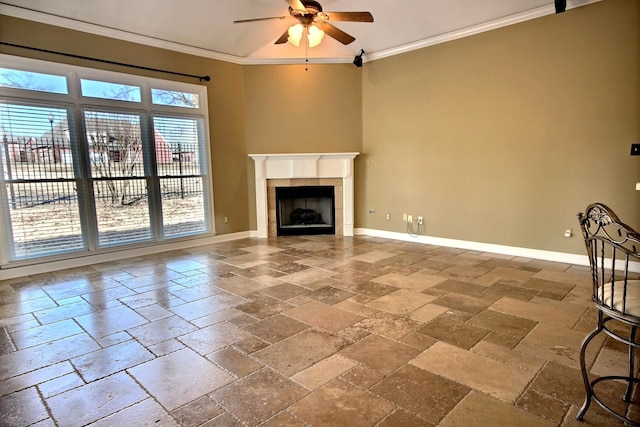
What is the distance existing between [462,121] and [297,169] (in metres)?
2.72

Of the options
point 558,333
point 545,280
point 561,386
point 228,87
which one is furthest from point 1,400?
point 228,87

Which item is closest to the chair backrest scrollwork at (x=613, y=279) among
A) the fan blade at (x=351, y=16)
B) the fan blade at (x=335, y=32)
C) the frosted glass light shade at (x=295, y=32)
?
the fan blade at (x=351, y=16)

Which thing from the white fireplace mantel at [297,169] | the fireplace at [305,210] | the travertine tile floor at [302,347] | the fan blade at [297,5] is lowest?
the travertine tile floor at [302,347]

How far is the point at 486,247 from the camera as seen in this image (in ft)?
17.0

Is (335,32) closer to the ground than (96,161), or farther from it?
farther from it

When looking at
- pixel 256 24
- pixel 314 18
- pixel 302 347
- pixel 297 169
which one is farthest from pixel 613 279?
pixel 256 24

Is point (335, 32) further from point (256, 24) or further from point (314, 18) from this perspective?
point (256, 24)

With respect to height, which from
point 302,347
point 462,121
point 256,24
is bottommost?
point 302,347

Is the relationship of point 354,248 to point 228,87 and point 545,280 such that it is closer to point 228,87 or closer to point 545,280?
point 545,280

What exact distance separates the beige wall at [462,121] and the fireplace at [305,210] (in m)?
0.52

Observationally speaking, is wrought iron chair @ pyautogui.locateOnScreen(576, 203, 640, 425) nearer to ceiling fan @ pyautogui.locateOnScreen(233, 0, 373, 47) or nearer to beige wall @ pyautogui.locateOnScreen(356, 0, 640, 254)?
ceiling fan @ pyautogui.locateOnScreen(233, 0, 373, 47)

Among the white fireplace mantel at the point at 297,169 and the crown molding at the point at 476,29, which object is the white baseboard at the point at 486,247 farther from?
the crown molding at the point at 476,29

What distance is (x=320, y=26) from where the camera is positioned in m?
4.01

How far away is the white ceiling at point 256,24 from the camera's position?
440 centimetres
